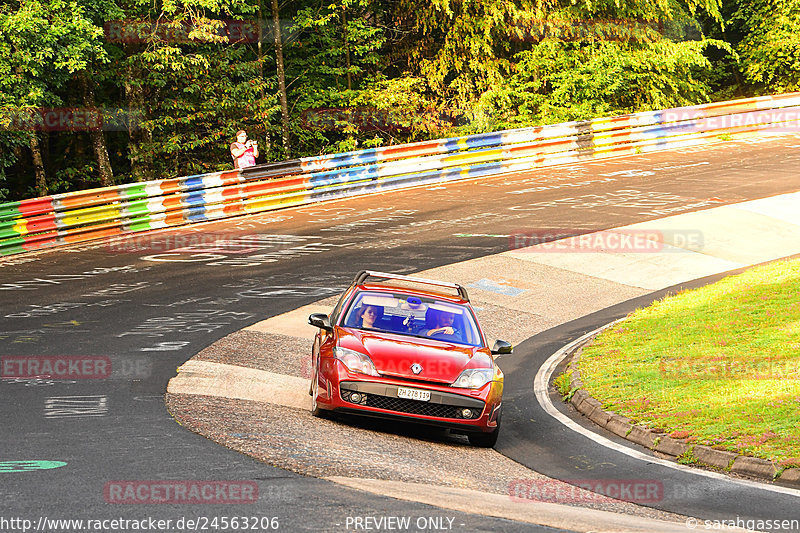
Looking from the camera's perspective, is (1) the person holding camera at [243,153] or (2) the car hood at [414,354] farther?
(1) the person holding camera at [243,153]

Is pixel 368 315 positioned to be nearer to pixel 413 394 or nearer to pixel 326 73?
pixel 413 394

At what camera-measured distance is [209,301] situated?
16.4 m

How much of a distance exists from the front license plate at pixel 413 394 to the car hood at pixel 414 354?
0.15m

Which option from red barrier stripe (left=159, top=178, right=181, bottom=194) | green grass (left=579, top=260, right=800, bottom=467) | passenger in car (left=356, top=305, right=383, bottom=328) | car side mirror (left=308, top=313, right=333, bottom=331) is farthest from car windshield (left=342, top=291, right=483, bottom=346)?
red barrier stripe (left=159, top=178, right=181, bottom=194)

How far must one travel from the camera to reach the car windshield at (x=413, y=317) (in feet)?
35.9

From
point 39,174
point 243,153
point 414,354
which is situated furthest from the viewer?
point 39,174

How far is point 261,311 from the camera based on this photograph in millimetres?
16047

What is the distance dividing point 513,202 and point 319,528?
2010 centimetres

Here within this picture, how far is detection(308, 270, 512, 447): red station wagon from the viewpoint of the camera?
32.7ft
